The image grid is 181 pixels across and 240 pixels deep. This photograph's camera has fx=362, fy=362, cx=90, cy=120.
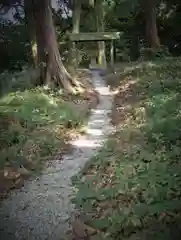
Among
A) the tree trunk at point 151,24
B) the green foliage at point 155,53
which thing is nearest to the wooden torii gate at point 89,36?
the green foliage at point 155,53

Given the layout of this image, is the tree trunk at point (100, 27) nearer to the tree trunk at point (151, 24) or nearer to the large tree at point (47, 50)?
the tree trunk at point (151, 24)

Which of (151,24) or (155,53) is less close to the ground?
(151,24)

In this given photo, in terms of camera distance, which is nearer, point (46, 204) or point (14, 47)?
point (46, 204)

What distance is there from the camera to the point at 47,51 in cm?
1438

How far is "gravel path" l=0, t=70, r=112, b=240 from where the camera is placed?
5473 millimetres

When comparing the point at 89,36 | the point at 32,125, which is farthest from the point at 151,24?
the point at 32,125

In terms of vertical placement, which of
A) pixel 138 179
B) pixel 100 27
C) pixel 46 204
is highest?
pixel 100 27

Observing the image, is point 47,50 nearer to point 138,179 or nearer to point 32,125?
point 32,125

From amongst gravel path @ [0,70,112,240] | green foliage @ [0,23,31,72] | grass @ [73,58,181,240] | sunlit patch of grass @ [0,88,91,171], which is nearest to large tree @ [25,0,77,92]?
sunlit patch of grass @ [0,88,91,171]

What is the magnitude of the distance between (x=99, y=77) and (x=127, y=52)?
877 centimetres

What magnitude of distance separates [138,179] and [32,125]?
14.5 feet

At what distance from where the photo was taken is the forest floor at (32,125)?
25.6 ft

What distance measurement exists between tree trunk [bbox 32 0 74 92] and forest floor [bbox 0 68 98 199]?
745 mm

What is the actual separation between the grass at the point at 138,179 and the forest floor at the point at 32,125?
1217mm
